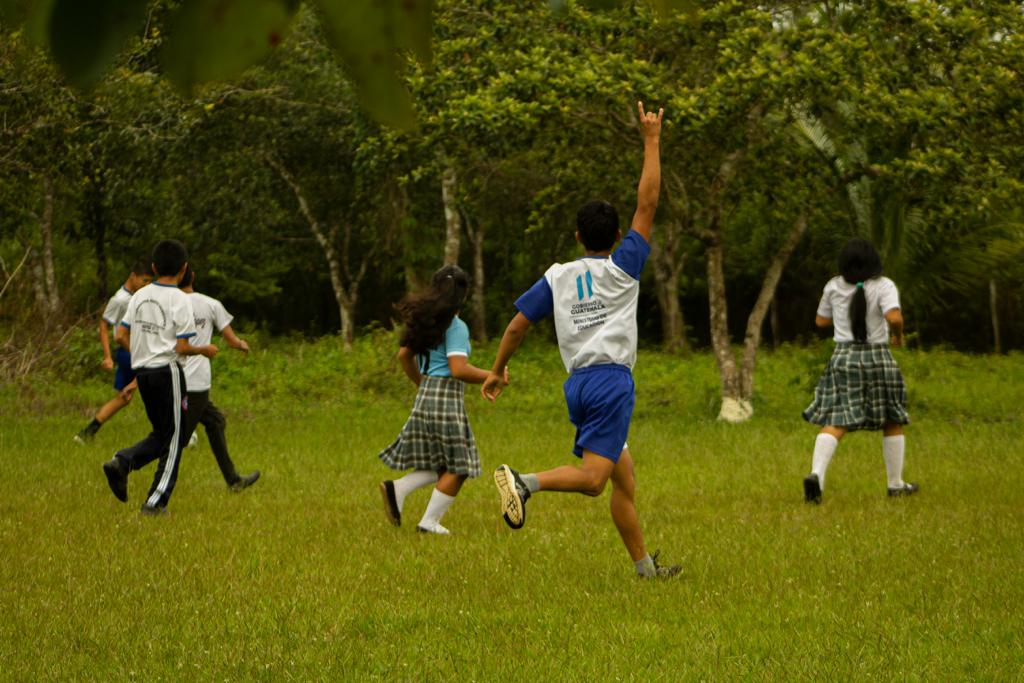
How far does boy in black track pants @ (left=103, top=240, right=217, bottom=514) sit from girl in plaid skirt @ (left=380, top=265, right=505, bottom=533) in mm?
1436

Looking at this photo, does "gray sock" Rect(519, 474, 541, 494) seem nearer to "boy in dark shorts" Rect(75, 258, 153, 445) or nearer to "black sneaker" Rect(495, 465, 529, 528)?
"black sneaker" Rect(495, 465, 529, 528)

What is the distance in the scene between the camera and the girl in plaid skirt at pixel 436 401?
318 inches

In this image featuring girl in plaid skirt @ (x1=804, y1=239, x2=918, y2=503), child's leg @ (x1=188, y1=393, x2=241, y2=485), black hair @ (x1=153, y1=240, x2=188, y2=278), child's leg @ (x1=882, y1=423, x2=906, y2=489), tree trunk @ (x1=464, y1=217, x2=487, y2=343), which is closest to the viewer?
black hair @ (x1=153, y1=240, x2=188, y2=278)

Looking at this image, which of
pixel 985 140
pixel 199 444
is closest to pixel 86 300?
pixel 199 444

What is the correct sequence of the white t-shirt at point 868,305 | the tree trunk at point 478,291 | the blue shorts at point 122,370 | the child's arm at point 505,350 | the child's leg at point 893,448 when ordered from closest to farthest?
the child's arm at point 505,350 → the white t-shirt at point 868,305 → the child's leg at point 893,448 → the blue shorts at point 122,370 → the tree trunk at point 478,291

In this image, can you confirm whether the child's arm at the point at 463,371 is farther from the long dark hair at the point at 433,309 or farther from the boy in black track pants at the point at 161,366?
the boy in black track pants at the point at 161,366

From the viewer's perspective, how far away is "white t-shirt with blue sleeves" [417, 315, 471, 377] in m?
8.18

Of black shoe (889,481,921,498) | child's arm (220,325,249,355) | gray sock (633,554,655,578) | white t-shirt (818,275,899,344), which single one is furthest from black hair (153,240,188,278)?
black shoe (889,481,921,498)

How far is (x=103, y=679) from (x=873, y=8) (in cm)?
987

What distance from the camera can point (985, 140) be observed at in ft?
52.5

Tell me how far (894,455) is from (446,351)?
3573 millimetres

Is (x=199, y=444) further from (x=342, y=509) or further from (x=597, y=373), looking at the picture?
(x=597, y=373)

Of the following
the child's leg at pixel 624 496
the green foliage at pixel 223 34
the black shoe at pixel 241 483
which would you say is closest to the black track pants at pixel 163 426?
the black shoe at pixel 241 483

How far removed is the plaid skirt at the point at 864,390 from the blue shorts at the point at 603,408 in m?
3.93
